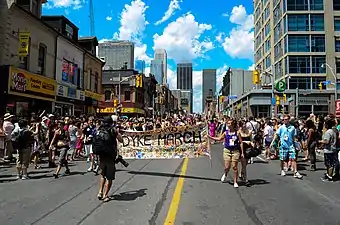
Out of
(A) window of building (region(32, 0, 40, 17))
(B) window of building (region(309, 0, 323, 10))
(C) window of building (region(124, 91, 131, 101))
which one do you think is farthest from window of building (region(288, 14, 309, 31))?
(A) window of building (region(32, 0, 40, 17))

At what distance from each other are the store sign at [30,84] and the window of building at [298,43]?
161 feet

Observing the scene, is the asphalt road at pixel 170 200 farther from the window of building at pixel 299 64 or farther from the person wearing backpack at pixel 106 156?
the window of building at pixel 299 64

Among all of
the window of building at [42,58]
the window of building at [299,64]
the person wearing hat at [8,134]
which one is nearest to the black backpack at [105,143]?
the person wearing hat at [8,134]

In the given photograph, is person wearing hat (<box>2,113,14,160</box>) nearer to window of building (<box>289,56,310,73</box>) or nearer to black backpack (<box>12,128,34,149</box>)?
black backpack (<box>12,128,34,149</box>)

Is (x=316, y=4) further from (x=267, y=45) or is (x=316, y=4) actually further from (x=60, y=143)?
(x=60, y=143)

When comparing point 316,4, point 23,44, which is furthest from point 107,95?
point 23,44

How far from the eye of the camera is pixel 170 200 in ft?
24.4

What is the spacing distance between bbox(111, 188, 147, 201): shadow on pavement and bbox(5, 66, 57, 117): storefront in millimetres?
13659

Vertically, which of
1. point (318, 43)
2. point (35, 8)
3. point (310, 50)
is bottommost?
point (35, 8)

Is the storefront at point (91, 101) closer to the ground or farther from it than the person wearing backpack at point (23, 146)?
farther from it

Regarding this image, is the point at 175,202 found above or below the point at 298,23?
below

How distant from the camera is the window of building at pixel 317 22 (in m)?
62.3

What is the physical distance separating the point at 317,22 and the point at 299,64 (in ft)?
26.9

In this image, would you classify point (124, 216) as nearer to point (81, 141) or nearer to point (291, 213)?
point (291, 213)
